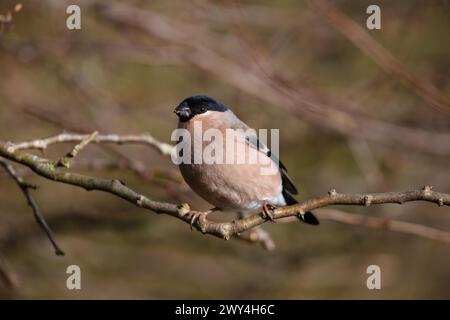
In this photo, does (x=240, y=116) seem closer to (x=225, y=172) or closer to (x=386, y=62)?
(x=386, y=62)

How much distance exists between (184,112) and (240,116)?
2163 mm

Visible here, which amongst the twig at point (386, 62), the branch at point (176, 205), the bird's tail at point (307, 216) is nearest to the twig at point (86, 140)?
the branch at point (176, 205)

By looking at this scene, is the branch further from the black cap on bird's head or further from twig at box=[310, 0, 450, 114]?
twig at box=[310, 0, 450, 114]

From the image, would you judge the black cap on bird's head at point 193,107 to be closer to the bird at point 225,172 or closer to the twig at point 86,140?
the bird at point 225,172

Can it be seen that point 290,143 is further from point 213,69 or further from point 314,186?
point 213,69

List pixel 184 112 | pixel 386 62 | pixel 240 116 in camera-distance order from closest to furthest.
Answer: pixel 184 112, pixel 386 62, pixel 240 116

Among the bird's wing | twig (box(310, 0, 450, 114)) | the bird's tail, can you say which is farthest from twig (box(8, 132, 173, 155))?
twig (box(310, 0, 450, 114))

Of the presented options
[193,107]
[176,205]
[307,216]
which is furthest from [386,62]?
[176,205]

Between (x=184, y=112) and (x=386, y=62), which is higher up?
(x=386, y=62)

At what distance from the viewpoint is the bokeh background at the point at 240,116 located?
5562 millimetres

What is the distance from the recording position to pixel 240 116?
6398 millimetres

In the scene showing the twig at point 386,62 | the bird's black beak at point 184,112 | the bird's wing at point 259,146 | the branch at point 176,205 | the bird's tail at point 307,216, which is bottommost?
the branch at point 176,205
